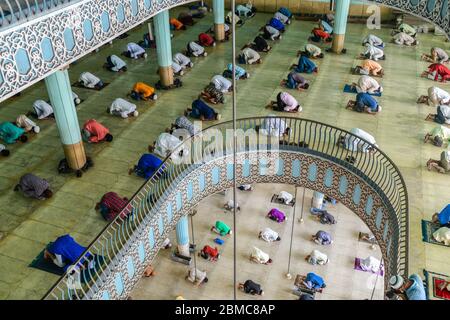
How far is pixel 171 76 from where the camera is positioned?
13.9 metres

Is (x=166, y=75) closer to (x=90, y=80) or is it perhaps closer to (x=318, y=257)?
(x=90, y=80)

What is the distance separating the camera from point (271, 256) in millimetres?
13328

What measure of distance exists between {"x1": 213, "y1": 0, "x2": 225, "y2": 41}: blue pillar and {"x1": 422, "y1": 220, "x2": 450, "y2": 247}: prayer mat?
34.3 ft

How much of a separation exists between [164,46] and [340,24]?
5.92 meters

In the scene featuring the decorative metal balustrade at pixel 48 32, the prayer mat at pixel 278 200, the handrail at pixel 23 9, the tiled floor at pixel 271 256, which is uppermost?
the handrail at pixel 23 9

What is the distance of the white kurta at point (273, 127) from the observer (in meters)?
10.9

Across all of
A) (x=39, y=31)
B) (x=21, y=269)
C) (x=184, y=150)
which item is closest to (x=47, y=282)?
(x=21, y=269)

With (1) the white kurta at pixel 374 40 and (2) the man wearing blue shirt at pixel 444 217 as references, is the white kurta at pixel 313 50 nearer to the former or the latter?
(1) the white kurta at pixel 374 40

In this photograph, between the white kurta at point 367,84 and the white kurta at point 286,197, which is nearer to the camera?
the white kurta at point 367,84

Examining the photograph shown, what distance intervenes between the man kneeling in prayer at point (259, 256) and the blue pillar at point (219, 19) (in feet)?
26.4

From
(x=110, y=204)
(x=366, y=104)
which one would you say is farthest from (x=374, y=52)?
(x=110, y=204)

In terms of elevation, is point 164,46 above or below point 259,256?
above

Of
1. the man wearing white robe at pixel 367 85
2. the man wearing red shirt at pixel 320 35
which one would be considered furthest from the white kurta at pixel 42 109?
the man wearing red shirt at pixel 320 35

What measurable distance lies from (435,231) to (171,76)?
850 centimetres
